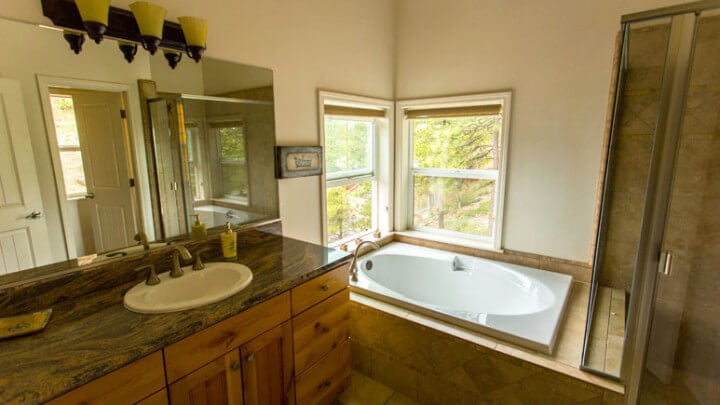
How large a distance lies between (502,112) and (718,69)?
112cm

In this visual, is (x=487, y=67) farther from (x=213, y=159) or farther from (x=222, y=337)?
(x=222, y=337)

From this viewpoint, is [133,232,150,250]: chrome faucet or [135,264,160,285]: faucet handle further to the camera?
[133,232,150,250]: chrome faucet

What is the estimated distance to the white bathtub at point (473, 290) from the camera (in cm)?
179

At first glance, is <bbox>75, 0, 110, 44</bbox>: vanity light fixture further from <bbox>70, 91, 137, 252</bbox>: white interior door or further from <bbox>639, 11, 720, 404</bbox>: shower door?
<bbox>639, 11, 720, 404</bbox>: shower door

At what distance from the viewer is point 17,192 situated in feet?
3.77

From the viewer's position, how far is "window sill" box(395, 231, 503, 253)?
2.81 m

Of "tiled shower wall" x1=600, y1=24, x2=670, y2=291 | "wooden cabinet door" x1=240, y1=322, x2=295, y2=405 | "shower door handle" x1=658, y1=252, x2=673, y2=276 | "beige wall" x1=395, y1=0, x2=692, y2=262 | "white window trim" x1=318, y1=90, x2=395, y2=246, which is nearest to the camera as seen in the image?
"wooden cabinet door" x1=240, y1=322, x2=295, y2=405

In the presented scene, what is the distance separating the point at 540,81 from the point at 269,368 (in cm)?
243

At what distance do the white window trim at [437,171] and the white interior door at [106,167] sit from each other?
216cm

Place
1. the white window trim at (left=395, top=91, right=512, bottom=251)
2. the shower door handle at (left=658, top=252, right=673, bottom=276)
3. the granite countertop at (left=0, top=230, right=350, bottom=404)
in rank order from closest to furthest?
the granite countertop at (left=0, top=230, right=350, bottom=404), the shower door handle at (left=658, top=252, right=673, bottom=276), the white window trim at (left=395, top=91, right=512, bottom=251)

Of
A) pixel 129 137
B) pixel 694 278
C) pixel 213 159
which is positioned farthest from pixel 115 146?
pixel 694 278

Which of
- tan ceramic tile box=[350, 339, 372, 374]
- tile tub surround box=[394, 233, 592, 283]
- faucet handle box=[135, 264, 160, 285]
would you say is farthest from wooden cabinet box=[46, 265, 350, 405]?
tile tub surround box=[394, 233, 592, 283]

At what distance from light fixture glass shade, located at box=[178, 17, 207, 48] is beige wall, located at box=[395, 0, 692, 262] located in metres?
1.85

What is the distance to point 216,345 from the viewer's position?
1.16 meters
